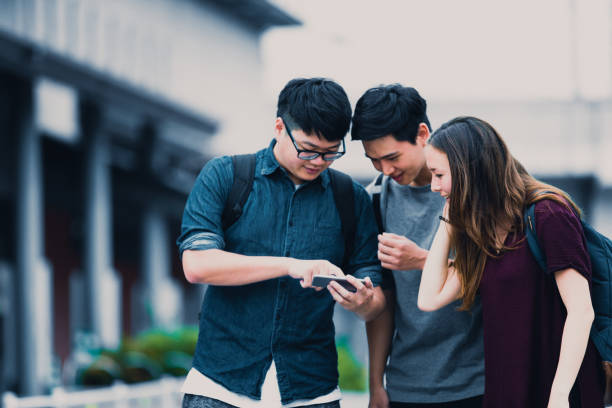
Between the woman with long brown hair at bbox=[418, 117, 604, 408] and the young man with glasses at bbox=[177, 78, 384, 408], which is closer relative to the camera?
the woman with long brown hair at bbox=[418, 117, 604, 408]

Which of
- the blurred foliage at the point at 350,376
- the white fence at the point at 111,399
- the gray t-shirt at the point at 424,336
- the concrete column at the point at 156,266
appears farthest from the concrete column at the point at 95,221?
the gray t-shirt at the point at 424,336

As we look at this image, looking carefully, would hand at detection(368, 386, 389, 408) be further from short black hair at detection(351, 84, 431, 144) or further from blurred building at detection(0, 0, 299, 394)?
blurred building at detection(0, 0, 299, 394)

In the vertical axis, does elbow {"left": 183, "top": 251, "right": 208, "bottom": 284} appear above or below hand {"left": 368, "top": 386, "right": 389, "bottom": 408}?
above

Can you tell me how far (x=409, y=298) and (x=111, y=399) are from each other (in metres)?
4.86

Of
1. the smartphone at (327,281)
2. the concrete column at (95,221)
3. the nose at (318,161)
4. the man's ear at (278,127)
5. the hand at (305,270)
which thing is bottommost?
the concrete column at (95,221)

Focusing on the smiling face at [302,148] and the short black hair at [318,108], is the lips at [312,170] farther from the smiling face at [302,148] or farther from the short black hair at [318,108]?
the short black hair at [318,108]

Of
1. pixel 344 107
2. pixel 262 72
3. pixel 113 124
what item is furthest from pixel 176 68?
pixel 344 107

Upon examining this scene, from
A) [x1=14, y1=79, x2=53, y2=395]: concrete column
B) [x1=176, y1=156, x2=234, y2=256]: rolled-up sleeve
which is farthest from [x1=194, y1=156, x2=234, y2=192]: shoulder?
[x1=14, y1=79, x2=53, y2=395]: concrete column

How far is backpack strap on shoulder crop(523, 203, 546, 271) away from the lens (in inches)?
103

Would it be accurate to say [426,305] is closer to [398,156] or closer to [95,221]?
[398,156]

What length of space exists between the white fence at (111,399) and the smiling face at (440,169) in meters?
4.58

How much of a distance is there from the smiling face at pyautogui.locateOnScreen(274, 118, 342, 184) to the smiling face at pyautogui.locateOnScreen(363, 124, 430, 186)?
254 millimetres

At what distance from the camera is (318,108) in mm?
2826

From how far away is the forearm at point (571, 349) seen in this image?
2.49 meters
